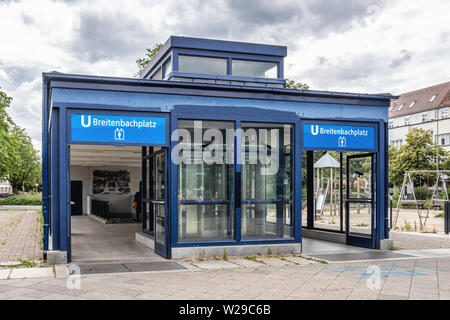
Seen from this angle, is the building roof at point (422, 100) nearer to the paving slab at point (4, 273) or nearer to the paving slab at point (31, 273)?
the paving slab at point (31, 273)

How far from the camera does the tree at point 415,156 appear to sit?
4825 cm

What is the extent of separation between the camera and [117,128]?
9922 mm

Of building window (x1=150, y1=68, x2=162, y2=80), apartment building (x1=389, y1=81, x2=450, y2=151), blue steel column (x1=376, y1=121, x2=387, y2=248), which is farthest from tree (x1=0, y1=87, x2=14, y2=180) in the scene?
apartment building (x1=389, y1=81, x2=450, y2=151)

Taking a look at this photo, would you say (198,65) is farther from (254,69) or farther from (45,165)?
(45,165)

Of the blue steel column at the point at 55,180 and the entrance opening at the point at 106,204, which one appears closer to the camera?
the blue steel column at the point at 55,180

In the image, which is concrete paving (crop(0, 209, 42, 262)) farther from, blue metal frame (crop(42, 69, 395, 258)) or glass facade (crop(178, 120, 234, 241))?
glass facade (crop(178, 120, 234, 241))

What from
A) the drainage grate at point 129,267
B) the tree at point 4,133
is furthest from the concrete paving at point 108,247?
the tree at point 4,133

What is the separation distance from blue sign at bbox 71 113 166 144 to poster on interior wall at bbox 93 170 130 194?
17.6 m

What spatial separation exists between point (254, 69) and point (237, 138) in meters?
3.07

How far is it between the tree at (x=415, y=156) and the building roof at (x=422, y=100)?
1623 cm

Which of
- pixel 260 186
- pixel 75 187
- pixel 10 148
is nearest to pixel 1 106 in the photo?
pixel 10 148

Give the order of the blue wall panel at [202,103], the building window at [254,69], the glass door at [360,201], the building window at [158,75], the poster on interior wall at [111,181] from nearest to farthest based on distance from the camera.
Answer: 1. the blue wall panel at [202,103]
2. the glass door at [360,201]
3. the building window at [254,69]
4. the building window at [158,75]
5. the poster on interior wall at [111,181]

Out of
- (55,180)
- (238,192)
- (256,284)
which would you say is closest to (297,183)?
(238,192)
